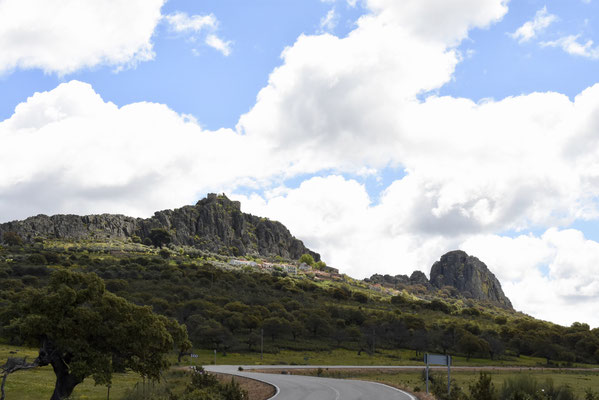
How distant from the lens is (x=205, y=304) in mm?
95500

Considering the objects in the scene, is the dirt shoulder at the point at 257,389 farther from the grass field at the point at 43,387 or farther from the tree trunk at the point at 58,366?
the tree trunk at the point at 58,366

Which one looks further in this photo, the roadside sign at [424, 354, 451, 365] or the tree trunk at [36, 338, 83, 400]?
the tree trunk at [36, 338, 83, 400]

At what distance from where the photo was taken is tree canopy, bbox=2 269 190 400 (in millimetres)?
27109

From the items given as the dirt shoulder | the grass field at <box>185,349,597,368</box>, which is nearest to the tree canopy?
the dirt shoulder

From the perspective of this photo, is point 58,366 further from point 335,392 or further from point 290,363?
point 290,363

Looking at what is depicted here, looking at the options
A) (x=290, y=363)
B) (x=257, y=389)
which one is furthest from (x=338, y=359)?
(x=257, y=389)

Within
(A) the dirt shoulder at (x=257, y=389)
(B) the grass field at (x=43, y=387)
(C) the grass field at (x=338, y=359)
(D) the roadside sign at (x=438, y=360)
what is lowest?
(C) the grass field at (x=338, y=359)

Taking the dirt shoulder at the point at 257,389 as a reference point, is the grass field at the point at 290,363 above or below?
A: below

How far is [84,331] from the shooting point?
27.7 metres

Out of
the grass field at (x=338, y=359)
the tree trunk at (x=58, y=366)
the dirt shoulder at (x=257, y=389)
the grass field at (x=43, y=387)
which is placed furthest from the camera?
the grass field at (x=338, y=359)

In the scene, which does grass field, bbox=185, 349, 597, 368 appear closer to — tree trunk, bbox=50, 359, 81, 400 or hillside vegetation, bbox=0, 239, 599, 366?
hillside vegetation, bbox=0, 239, 599, 366

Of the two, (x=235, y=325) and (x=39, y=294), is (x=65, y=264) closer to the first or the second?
(x=235, y=325)

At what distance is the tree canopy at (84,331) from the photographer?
27.1 m

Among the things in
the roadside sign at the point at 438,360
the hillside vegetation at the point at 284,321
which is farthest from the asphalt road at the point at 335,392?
the hillside vegetation at the point at 284,321
